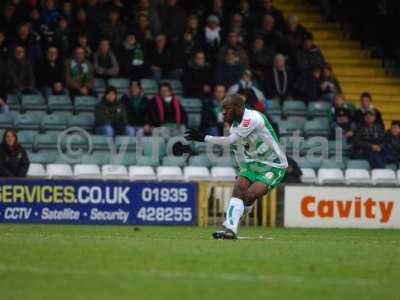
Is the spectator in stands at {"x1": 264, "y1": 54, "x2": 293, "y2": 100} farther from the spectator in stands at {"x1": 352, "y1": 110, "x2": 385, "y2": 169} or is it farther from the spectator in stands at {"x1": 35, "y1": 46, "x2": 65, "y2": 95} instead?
the spectator in stands at {"x1": 35, "y1": 46, "x2": 65, "y2": 95}

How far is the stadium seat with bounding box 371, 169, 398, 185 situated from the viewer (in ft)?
79.2

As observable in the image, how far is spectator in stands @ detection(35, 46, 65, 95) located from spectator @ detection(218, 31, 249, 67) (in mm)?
3619

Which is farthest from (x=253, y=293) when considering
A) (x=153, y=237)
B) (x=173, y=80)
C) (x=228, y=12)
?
(x=228, y=12)

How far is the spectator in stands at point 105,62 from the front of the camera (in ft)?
82.2

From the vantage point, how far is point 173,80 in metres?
26.2

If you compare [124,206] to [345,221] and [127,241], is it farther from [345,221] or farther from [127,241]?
[127,241]

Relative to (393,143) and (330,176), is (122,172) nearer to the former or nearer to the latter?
(330,176)

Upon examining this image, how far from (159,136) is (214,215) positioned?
261 cm

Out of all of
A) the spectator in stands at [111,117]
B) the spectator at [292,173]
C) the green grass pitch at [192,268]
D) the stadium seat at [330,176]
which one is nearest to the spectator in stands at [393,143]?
the stadium seat at [330,176]

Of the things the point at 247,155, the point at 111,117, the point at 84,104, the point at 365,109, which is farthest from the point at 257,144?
the point at 365,109

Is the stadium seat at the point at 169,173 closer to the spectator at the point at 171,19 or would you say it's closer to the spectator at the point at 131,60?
the spectator at the point at 131,60

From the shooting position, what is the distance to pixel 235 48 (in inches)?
1035

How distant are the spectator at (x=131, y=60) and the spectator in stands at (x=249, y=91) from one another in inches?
79.5

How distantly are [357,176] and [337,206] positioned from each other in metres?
2.21
